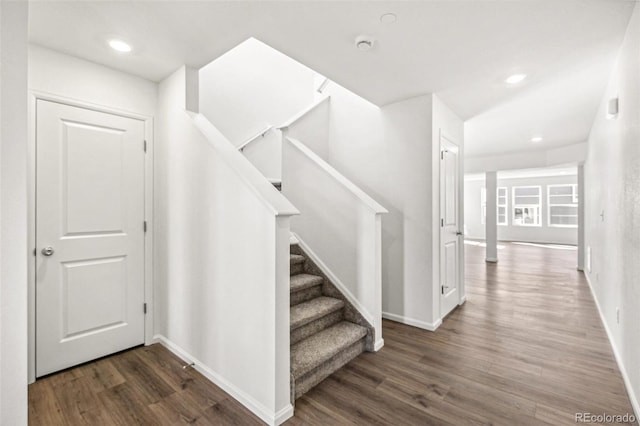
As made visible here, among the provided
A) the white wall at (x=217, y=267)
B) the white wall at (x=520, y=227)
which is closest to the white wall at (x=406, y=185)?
the white wall at (x=217, y=267)

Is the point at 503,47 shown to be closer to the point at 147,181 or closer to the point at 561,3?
the point at 561,3

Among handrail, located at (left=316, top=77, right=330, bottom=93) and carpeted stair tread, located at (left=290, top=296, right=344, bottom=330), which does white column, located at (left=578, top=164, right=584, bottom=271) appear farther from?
carpeted stair tread, located at (left=290, top=296, right=344, bottom=330)

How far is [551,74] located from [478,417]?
9.56ft

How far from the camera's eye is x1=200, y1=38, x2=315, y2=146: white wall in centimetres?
386

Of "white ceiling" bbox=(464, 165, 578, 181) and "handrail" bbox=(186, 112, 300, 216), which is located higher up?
"white ceiling" bbox=(464, 165, 578, 181)

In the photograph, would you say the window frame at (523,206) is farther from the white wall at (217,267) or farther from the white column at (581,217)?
the white wall at (217,267)

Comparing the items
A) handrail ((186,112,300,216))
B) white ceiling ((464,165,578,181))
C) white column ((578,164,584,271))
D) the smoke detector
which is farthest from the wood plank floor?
white ceiling ((464,165,578,181))

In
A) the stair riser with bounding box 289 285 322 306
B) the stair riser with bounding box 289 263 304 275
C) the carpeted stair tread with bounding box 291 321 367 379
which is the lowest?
the carpeted stair tread with bounding box 291 321 367 379

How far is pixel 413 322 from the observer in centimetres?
321

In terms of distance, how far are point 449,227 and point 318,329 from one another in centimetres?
201

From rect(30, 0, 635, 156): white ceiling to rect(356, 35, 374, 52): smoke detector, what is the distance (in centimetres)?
5

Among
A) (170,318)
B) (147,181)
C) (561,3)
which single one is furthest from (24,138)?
(561,3)

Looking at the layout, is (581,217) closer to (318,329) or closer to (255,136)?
(318,329)

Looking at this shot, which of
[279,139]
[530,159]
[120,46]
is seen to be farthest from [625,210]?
[530,159]
